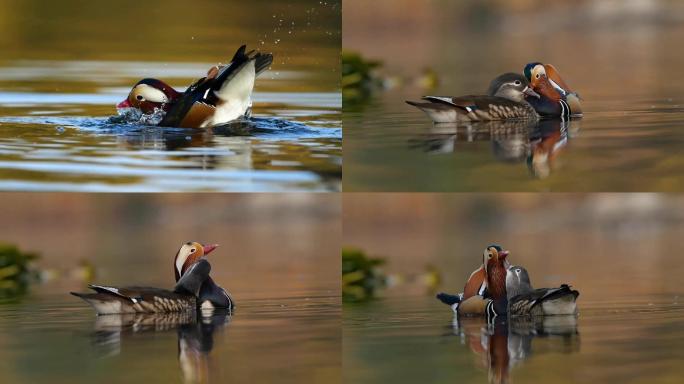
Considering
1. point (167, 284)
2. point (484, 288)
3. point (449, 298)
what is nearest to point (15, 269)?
point (167, 284)

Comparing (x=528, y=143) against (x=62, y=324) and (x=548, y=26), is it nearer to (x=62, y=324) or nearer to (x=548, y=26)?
(x=62, y=324)

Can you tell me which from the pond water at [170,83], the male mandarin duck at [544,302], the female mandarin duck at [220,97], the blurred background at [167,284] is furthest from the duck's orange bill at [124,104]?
the male mandarin duck at [544,302]

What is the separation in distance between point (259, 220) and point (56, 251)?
1.65 m

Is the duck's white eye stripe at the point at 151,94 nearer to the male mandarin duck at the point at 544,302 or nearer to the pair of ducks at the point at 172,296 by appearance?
the pair of ducks at the point at 172,296

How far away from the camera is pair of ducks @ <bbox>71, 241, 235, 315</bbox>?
9227 mm

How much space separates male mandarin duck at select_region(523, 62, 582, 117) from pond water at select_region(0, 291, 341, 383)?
190 centimetres

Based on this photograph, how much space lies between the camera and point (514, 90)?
10.4m

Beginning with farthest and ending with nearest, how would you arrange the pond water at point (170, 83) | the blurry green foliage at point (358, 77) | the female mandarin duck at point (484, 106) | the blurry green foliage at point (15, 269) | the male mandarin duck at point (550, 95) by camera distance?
the blurry green foliage at point (358, 77) → the blurry green foliage at point (15, 269) → the male mandarin duck at point (550, 95) → the female mandarin duck at point (484, 106) → the pond water at point (170, 83)

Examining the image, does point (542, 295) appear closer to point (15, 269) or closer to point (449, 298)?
point (449, 298)

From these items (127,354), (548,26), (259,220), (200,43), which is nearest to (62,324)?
(127,354)

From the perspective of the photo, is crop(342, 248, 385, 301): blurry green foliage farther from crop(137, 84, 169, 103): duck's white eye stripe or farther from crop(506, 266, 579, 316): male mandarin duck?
crop(137, 84, 169, 103): duck's white eye stripe

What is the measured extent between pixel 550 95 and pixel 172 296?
2.84m

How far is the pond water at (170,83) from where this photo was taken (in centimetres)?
919

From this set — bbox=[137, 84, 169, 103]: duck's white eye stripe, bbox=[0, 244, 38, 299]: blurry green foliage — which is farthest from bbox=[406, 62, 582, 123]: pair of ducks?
bbox=[0, 244, 38, 299]: blurry green foliage
